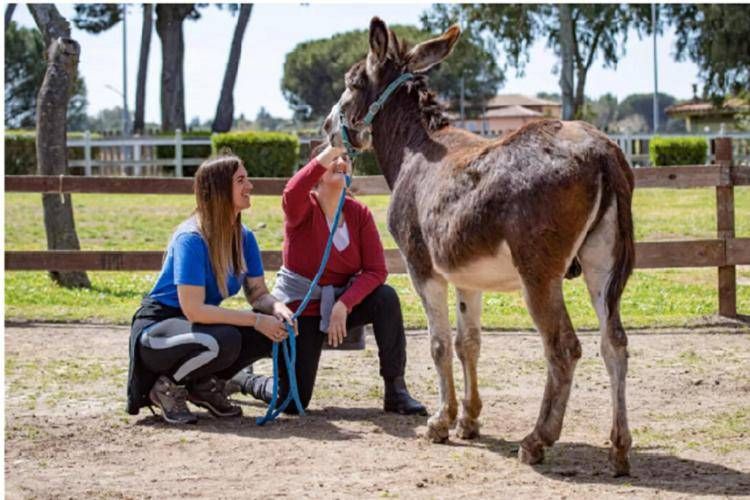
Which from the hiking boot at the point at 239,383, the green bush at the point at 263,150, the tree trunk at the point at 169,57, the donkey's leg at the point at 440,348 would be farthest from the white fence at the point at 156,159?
the donkey's leg at the point at 440,348

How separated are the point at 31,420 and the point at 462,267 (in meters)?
2.76

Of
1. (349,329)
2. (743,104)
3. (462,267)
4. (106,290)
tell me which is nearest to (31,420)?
(349,329)

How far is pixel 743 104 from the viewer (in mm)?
58469

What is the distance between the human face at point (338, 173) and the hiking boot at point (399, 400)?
3.96 ft

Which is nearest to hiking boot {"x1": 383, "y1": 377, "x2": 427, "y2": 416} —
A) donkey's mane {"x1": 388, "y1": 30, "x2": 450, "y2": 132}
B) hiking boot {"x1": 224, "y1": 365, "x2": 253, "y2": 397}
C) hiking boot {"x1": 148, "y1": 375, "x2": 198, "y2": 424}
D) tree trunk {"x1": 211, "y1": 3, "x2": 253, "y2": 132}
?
hiking boot {"x1": 224, "y1": 365, "x2": 253, "y2": 397}

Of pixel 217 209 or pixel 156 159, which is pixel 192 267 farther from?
pixel 156 159

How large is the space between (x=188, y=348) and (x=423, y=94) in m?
1.94

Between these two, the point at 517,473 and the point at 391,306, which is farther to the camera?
the point at 391,306

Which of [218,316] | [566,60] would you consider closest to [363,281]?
[218,316]

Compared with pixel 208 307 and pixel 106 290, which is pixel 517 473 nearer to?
pixel 208 307

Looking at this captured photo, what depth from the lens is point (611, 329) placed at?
16.9ft

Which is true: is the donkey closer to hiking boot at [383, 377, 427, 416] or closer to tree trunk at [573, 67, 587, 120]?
hiking boot at [383, 377, 427, 416]

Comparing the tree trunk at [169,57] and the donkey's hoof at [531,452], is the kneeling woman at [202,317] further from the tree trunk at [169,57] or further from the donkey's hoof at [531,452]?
the tree trunk at [169,57]

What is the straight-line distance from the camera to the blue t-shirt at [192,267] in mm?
6238
